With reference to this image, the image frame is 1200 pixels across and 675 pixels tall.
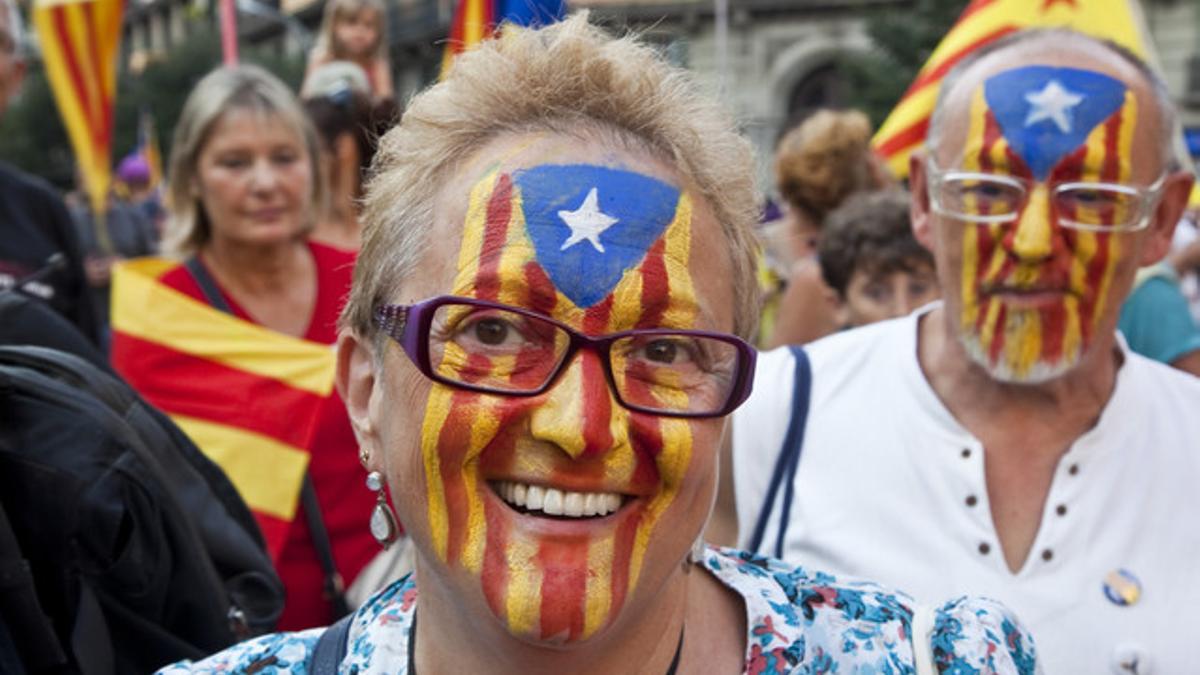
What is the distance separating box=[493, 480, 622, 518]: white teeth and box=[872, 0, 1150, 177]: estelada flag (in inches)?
92.7

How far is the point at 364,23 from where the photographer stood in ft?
18.7

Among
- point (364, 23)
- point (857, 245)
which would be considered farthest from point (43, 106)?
point (857, 245)

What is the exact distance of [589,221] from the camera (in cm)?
152

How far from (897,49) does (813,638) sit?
→ 65.1 ft

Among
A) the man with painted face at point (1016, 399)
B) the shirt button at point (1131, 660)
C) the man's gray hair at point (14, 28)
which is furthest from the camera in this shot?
the man's gray hair at point (14, 28)

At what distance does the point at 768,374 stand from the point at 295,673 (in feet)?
3.62

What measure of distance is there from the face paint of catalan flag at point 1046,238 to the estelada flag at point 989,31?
3.82 feet

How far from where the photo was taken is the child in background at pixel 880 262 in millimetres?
3715

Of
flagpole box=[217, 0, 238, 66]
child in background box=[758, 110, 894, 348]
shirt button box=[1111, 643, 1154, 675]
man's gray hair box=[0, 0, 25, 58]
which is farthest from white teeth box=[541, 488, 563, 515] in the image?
flagpole box=[217, 0, 238, 66]

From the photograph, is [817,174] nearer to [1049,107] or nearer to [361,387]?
[1049,107]

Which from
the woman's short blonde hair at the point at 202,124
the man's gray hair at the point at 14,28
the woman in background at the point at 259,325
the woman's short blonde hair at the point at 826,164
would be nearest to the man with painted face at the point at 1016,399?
the woman in background at the point at 259,325

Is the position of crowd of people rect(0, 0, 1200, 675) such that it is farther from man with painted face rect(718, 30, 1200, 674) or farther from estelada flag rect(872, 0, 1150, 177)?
estelada flag rect(872, 0, 1150, 177)

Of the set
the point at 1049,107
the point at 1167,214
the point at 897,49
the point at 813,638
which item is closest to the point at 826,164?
the point at 1167,214

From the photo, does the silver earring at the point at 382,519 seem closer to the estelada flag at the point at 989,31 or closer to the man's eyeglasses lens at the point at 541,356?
the man's eyeglasses lens at the point at 541,356
